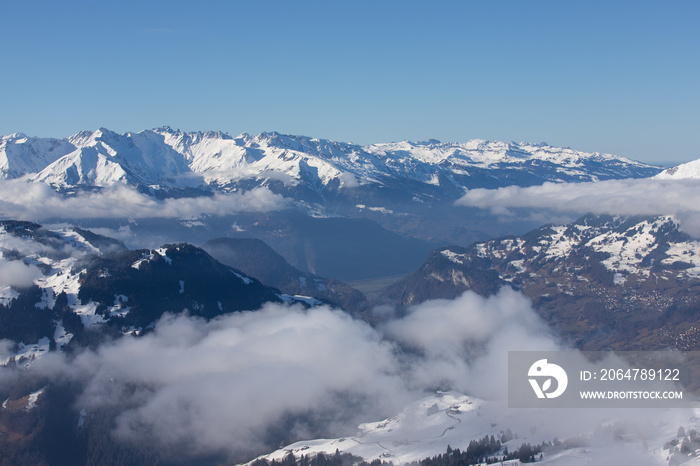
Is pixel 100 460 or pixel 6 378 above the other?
pixel 6 378

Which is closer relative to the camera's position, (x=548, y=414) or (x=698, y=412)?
(x=698, y=412)

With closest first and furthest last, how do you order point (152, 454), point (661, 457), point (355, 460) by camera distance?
point (661, 457) → point (355, 460) → point (152, 454)

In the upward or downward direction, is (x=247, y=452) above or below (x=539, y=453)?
below

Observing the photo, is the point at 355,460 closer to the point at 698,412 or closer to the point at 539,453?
the point at 539,453

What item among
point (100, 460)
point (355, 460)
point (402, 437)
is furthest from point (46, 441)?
point (402, 437)

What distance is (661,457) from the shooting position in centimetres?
15288

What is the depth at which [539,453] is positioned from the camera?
16125 centimetres

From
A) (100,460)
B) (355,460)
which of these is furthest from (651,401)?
(100,460)

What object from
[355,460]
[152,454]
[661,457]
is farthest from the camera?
[152,454]

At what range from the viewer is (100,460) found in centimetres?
18238

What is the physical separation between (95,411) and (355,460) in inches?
3422

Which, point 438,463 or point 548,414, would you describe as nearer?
point 438,463

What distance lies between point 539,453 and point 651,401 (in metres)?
61.0

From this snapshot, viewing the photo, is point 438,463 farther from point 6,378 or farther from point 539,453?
point 6,378
